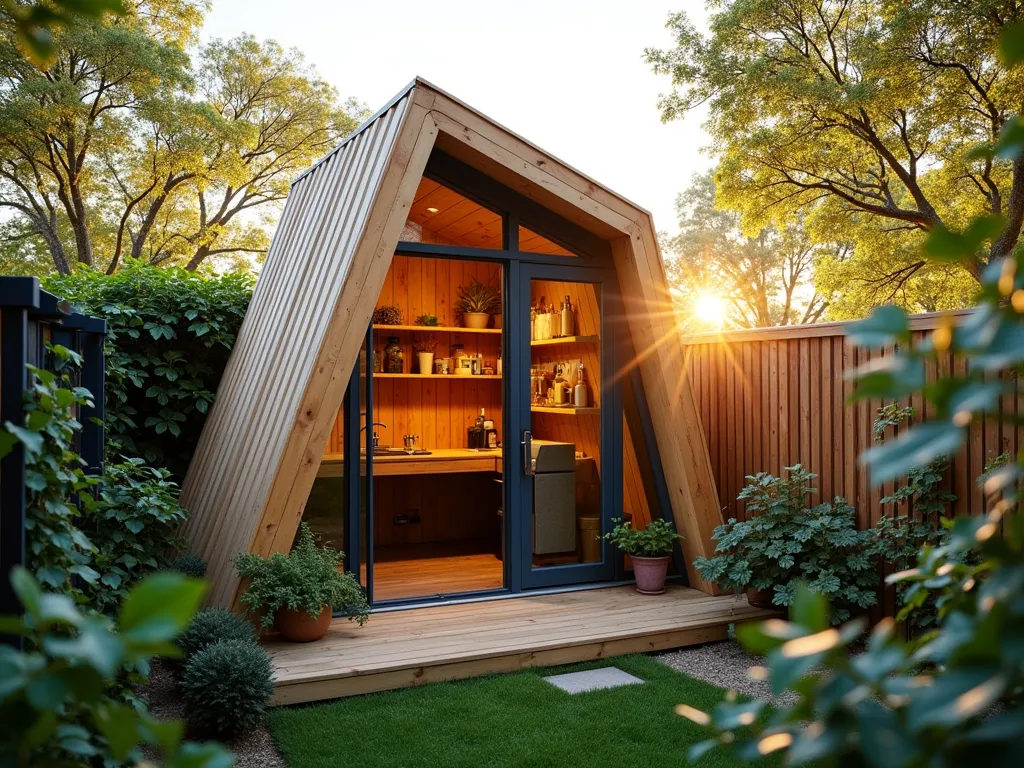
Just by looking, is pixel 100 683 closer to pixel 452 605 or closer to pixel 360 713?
pixel 360 713

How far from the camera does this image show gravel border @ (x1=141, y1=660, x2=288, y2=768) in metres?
3.51

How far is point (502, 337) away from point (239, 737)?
322 centimetres

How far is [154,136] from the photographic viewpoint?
15242 millimetres

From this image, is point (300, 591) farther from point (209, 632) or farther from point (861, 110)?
point (861, 110)

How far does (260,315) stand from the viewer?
6109 mm

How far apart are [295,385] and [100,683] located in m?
4.07

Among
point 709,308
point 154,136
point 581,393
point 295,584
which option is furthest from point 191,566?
point 709,308

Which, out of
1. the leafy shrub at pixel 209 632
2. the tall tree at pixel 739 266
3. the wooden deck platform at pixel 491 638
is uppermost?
the tall tree at pixel 739 266

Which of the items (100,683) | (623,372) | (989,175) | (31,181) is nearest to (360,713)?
(623,372)

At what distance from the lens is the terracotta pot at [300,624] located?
462cm

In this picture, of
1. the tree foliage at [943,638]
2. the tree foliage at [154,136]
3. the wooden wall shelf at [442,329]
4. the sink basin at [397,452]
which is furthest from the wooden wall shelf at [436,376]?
the tree foliage at [154,136]

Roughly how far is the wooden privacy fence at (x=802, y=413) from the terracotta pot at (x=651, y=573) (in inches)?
33.5

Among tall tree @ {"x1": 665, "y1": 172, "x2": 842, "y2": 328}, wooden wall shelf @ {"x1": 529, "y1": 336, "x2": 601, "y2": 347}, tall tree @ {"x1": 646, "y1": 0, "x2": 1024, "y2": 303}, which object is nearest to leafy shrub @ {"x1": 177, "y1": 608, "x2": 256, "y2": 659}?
wooden wall shelf @ {"x1": 529, "y1": 336, "x2": 601, "y2": 347}

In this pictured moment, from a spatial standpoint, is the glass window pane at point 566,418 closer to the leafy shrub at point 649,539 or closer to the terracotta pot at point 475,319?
the leafy shrub at point 649,539
